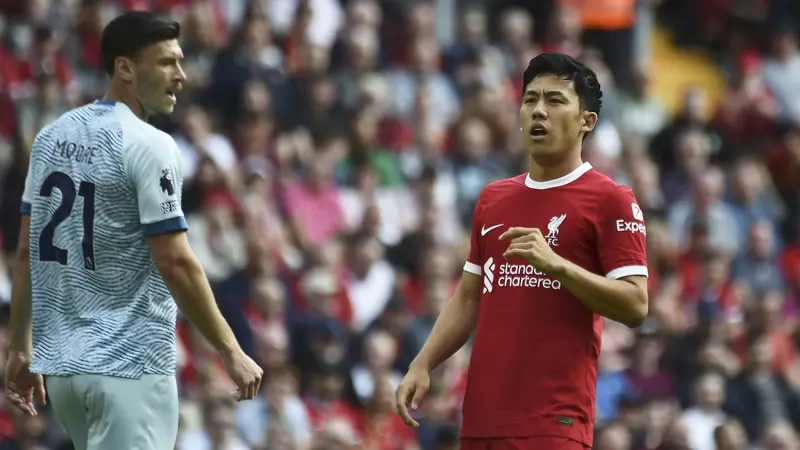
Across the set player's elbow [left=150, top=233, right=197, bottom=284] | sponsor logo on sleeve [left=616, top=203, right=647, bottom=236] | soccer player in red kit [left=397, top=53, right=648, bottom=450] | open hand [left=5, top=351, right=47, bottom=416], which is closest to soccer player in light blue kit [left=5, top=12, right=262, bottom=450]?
player's elbow [left=150, top=233, right=197, bottom=284]

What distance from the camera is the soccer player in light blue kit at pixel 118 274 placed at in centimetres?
595

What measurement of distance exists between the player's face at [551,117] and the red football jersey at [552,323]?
0.15 m

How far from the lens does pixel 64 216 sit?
6.06 meters

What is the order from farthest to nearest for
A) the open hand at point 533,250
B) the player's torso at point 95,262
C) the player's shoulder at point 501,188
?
the player's shoulder at point 501,188, the player's torso at point 95,262, the open hand at point 533,250

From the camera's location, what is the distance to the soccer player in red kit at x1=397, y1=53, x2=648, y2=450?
6137 mm

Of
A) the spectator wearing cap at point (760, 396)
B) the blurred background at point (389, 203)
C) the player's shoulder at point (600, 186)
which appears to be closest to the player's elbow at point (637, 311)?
the player's shoulder at point (600, 186)

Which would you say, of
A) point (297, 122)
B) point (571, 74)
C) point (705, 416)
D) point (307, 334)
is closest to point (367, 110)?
point (297, 122)

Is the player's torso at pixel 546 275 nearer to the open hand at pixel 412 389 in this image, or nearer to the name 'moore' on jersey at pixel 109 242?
the open hand at pixel 412 389

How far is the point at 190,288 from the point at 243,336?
6.23 metres

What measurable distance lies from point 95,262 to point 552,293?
1.65 metres

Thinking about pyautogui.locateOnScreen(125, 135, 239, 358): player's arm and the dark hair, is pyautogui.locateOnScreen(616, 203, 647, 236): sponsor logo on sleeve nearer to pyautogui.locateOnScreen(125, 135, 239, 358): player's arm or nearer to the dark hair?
pyautogui.locateOnScreen(125, 135, 239, 358): player's arm

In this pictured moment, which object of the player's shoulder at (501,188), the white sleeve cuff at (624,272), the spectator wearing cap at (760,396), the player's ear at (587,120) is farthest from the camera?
the spectator wearing cap at (760,396)

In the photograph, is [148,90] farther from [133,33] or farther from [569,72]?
[569,72]

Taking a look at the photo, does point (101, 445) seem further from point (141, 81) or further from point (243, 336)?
point (243, 336)
